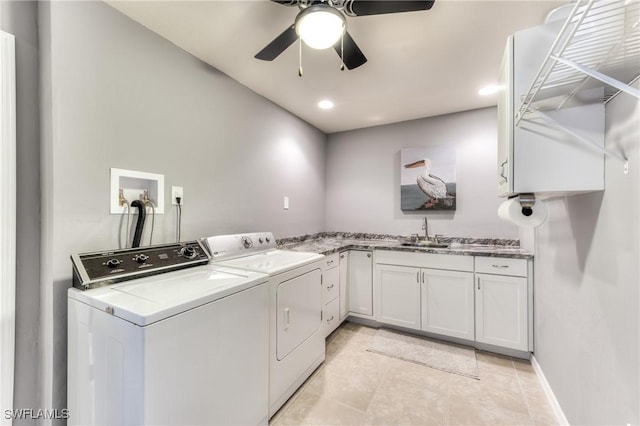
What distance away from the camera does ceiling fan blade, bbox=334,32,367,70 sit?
134cm

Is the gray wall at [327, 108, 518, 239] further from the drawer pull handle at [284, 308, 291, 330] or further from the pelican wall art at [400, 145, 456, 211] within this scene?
the drawer pull handle at [284, 308, 291, 330]

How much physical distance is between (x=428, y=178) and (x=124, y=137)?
2.83 meters

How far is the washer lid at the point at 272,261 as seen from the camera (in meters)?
1.59

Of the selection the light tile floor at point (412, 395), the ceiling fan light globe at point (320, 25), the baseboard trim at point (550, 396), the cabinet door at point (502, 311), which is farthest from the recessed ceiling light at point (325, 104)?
the baseboard trim at point (550, 396)

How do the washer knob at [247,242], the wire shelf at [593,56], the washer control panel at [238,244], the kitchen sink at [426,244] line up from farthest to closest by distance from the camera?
1. the kitchen sink at [426,244]
2. the washer knob at [247,242]
3. the washer control panel at [238,244]
4. the wire shelf at [593,56]

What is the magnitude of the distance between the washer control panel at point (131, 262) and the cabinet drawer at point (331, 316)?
3.98 feet

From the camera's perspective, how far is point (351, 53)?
144cm

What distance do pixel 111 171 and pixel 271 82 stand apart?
4.65 feet

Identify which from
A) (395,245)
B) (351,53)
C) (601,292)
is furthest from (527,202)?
(395,245)

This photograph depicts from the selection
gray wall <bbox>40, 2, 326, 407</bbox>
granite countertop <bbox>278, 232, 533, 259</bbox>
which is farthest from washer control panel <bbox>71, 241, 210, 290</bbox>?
granite countertop <bbox>278, 232, 533, 259</bbox>

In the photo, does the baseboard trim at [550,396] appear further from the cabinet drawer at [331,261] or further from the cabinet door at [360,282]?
the cabinet drawer at [331,261]

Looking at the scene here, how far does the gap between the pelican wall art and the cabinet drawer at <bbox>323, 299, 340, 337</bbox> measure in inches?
55.4

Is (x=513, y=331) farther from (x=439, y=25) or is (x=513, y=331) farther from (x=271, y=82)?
(x=271, y=82)

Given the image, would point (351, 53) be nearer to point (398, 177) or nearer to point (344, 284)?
point (398, 177)
